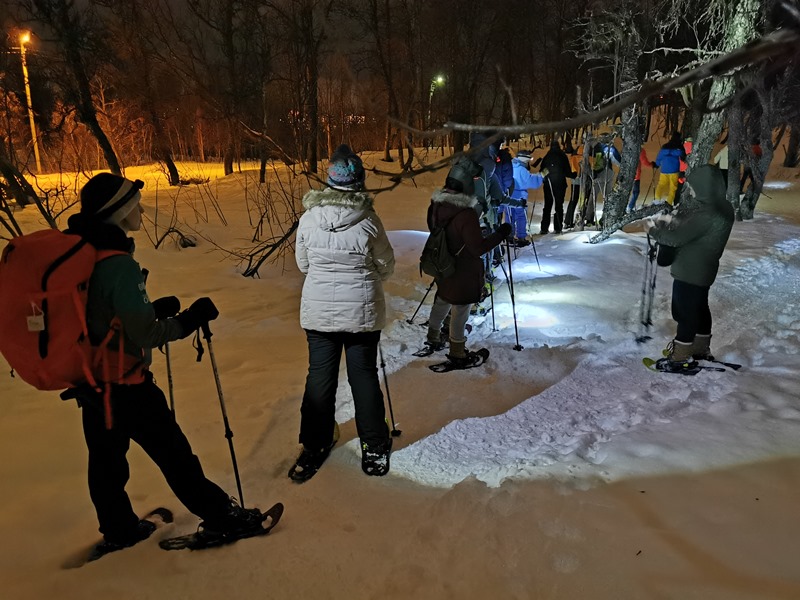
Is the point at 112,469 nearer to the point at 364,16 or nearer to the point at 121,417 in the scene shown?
the point at 121,417

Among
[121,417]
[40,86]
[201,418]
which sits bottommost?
[201,418]

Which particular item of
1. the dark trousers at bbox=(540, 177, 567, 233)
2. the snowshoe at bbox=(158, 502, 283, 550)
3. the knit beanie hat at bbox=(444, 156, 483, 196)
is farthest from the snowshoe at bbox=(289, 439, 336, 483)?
the dark trousers at bbox=(540, 177, 567, 233)

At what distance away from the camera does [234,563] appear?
2680 mm

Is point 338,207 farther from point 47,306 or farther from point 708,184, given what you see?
point 708,184

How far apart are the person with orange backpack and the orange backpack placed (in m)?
0.02

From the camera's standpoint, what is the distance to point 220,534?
9.23 feet

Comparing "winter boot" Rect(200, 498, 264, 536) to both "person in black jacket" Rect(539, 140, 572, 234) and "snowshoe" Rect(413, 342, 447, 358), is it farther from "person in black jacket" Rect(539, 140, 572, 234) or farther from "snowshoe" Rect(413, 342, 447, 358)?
"person in black jacket" Rect(539, 140, 572, 234)

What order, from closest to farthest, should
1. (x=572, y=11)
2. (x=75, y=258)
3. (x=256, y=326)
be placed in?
(x=75, y=258) → (x=256, y=326) → (x=572, y=11)

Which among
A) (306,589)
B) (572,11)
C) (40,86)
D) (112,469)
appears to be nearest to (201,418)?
(112,469)

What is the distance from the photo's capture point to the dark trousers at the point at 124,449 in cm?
256

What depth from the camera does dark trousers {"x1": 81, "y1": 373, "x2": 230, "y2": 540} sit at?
256 centimetres

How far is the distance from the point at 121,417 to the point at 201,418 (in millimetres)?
1932

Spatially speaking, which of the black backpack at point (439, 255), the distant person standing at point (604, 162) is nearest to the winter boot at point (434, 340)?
the black backpack at point (439, 255)

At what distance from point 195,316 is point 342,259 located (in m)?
1.00
